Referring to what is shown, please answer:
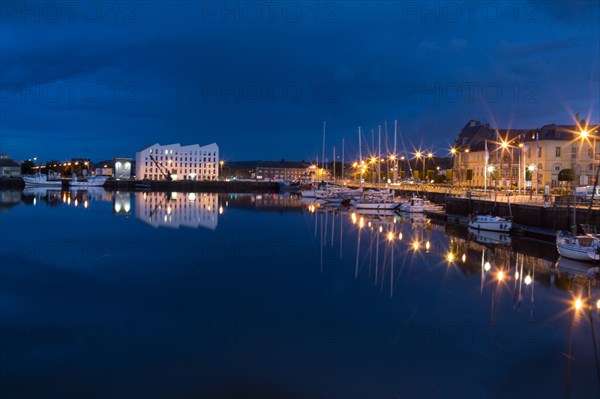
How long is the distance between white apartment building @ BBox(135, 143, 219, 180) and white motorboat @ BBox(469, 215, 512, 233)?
134m

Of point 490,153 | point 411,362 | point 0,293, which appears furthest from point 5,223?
point 490,153

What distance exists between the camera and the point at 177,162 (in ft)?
571

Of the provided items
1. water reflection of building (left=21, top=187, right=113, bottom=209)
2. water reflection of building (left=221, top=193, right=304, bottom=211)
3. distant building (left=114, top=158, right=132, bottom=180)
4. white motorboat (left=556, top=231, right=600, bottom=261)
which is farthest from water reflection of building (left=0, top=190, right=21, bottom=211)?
distant building (left=114, top=158, right=132, bottom=180)

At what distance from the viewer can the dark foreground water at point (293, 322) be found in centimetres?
1115

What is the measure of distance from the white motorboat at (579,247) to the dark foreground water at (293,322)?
60 centimetres

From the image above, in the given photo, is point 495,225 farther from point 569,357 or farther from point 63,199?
point 63,199

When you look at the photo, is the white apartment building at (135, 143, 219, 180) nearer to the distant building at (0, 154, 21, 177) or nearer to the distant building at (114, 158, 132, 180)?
the distant building at (114, 158, 132, 180)

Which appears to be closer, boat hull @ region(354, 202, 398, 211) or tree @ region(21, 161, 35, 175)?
boat hull @ region(354, 202, 398, 211)

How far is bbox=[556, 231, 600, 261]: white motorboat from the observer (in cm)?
2535

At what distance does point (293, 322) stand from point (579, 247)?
16978mm

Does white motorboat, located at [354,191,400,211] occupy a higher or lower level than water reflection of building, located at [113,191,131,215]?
higher

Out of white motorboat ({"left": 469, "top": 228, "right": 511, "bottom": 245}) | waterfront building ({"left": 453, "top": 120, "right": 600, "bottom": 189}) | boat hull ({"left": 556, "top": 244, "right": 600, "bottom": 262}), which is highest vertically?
waterfront building ({"left": 453, "top": 120, "right": 600, "bottom": 189})

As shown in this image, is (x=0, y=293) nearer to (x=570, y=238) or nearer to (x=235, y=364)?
(x=235, y=364)

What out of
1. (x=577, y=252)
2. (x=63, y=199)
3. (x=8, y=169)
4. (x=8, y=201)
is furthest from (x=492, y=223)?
(x=8, y=169)
